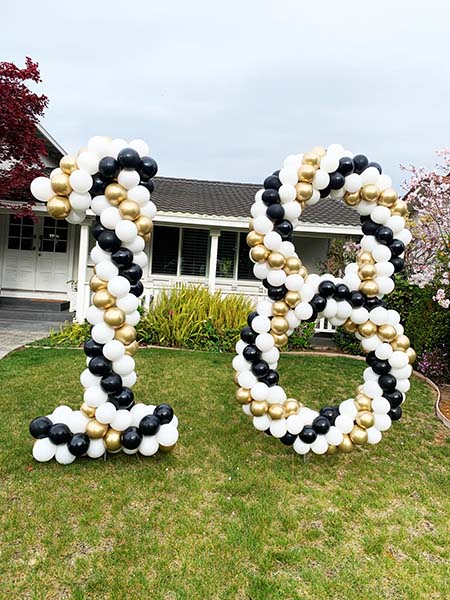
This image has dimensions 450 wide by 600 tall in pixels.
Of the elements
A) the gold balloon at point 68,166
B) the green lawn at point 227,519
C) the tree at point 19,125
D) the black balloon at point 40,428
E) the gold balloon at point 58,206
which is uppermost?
the tree at point 19,125

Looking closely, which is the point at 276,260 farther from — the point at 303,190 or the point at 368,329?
the point at 368,329

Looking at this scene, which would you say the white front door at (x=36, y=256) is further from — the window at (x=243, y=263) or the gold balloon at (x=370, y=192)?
the gold balloon at (x=370, y=192)

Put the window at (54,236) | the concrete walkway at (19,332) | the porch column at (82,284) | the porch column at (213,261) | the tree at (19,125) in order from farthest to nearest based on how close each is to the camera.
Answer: the window at (54,236)
the porch column at (213,261)
the porch column at (82,284)
the tree at (19,125)
the concrete walkway at (19,332)

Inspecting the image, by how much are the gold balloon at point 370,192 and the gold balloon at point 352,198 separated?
0.20 feet

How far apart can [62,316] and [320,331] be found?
5917 mm

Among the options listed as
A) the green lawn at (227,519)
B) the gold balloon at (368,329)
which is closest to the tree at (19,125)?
the green lawn at (227,519)

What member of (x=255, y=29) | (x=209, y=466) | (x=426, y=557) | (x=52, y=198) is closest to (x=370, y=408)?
(x=426, y=557)

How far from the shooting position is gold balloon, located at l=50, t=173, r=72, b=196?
286 centimetres

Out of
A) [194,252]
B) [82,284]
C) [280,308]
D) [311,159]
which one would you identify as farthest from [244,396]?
[194,252]

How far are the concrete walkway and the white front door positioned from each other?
5.57 feet

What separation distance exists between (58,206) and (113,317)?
2.91ft

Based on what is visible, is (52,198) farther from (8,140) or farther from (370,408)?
(8,140)

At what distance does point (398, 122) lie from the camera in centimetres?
1135

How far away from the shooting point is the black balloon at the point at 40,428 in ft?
9.78
